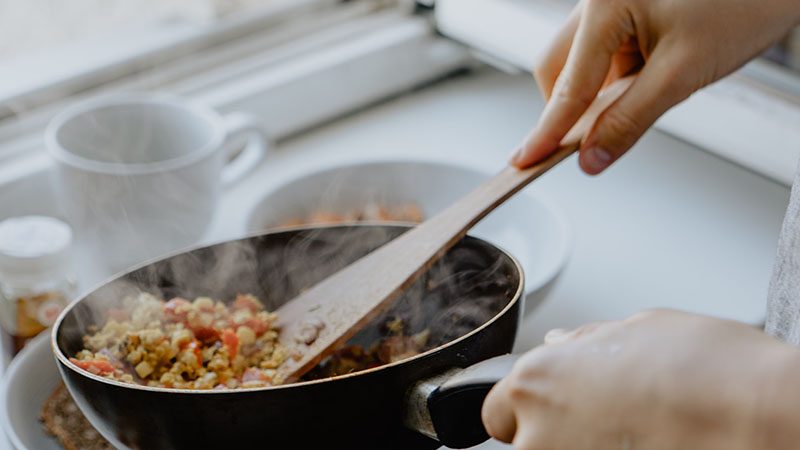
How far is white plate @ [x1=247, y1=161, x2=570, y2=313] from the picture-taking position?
3.04 ft

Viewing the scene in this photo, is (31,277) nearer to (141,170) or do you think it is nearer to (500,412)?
(141,170)

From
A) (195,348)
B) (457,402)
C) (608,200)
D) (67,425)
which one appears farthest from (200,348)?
(608,200)

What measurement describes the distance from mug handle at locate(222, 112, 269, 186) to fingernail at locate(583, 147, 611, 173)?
347 mm

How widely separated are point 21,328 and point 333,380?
346 mm

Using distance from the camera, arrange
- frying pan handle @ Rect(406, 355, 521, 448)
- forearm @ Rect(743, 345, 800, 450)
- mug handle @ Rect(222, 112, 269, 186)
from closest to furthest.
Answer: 1. forearm @ Rect(743, 345, 800, 450)
2. frying pan handle @ Rect(406, 355, 521, 448)
3. mug handle @ Rect(222, 112, 269, 186)

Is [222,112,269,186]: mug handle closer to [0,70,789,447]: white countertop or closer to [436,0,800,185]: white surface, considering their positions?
[0,70,789,447]: white countertop

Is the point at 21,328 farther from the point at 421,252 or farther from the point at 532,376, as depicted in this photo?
the point at 532,376

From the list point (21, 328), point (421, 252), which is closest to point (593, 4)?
point (421, 252)

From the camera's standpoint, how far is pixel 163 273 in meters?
0.76

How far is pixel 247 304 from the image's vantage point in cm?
78

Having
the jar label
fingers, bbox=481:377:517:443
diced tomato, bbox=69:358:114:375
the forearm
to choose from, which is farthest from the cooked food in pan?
the forearm

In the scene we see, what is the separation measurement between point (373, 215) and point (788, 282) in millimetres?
465

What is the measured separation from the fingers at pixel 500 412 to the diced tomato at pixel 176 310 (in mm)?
293

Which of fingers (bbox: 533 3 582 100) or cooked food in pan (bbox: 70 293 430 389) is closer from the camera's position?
cooked food in pan (bbox: 70 293 430 389)
